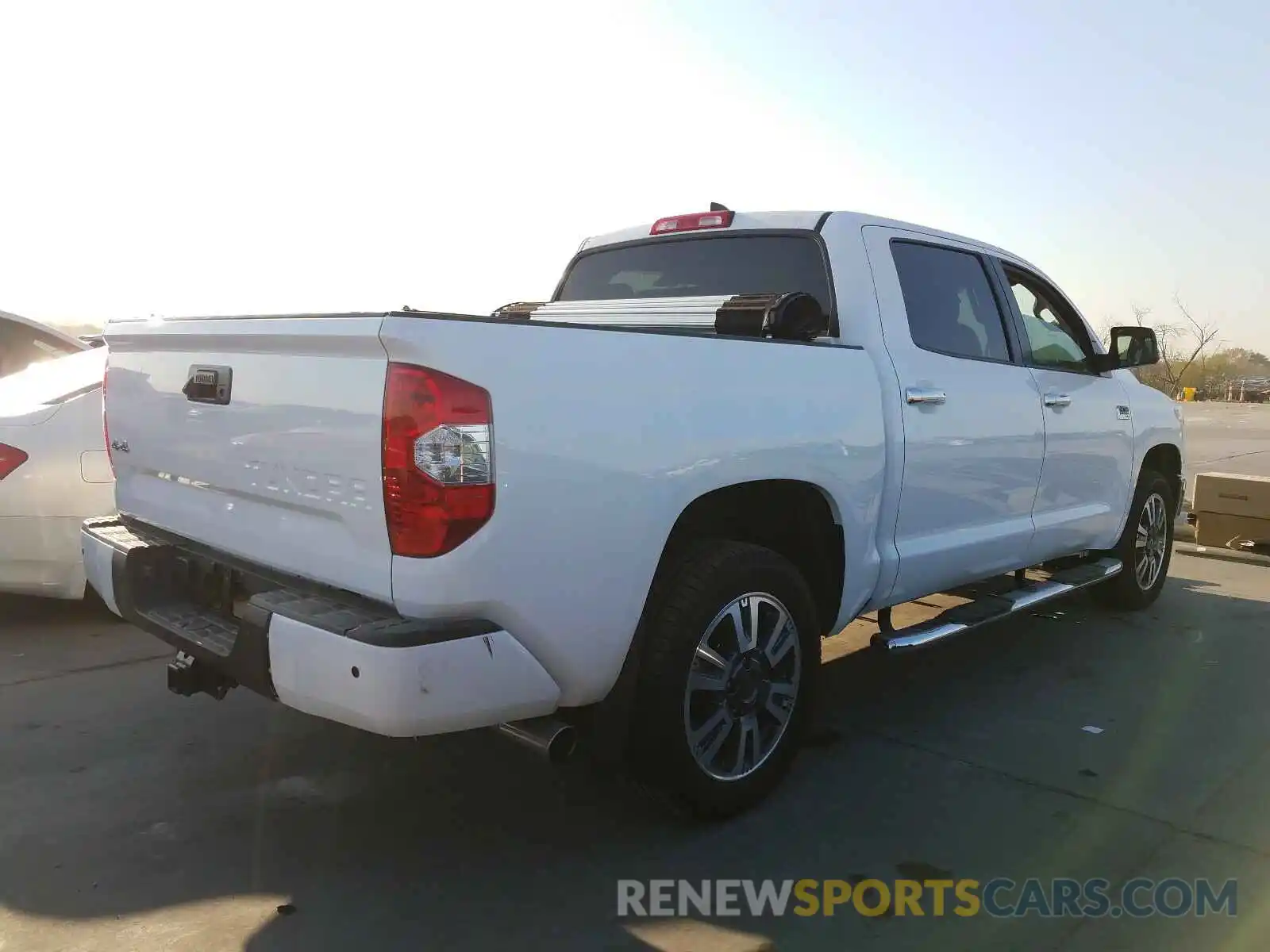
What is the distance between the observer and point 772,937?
2.63 m

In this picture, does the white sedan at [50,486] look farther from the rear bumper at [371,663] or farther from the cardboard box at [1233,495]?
the cardboard box at [1233,495]

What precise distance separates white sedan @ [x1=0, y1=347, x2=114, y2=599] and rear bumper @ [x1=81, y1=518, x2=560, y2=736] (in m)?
2.44

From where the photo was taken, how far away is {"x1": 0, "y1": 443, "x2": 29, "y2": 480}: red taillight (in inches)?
188

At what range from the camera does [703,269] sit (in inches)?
171

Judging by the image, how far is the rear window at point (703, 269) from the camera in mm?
3979

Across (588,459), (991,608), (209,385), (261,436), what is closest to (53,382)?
(209,385)

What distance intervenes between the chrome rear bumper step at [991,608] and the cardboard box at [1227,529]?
3.14 metres

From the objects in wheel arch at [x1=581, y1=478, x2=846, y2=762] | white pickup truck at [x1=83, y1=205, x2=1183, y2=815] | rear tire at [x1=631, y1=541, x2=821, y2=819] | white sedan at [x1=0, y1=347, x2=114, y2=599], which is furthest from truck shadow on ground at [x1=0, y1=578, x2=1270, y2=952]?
white sedan at [x1=0, y1=347, x2=114, y2=599]

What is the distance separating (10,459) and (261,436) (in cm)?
276

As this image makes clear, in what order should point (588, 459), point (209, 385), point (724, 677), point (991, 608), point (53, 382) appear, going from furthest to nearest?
point (53, 382) < point (991, 608) < point (724, 677) < point (209, 385) < point (588, 459)

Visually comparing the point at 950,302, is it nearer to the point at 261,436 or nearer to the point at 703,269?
the point at 703,269

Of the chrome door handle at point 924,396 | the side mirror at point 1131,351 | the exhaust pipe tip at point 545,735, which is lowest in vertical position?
the exhaust pipe tip at point 545,735

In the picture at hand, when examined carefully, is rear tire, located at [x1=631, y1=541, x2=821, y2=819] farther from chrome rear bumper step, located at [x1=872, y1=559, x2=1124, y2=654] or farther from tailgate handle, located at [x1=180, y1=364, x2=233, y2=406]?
tailgate handle, located at [x1=180, y1=364, x2=233, y2=406]
